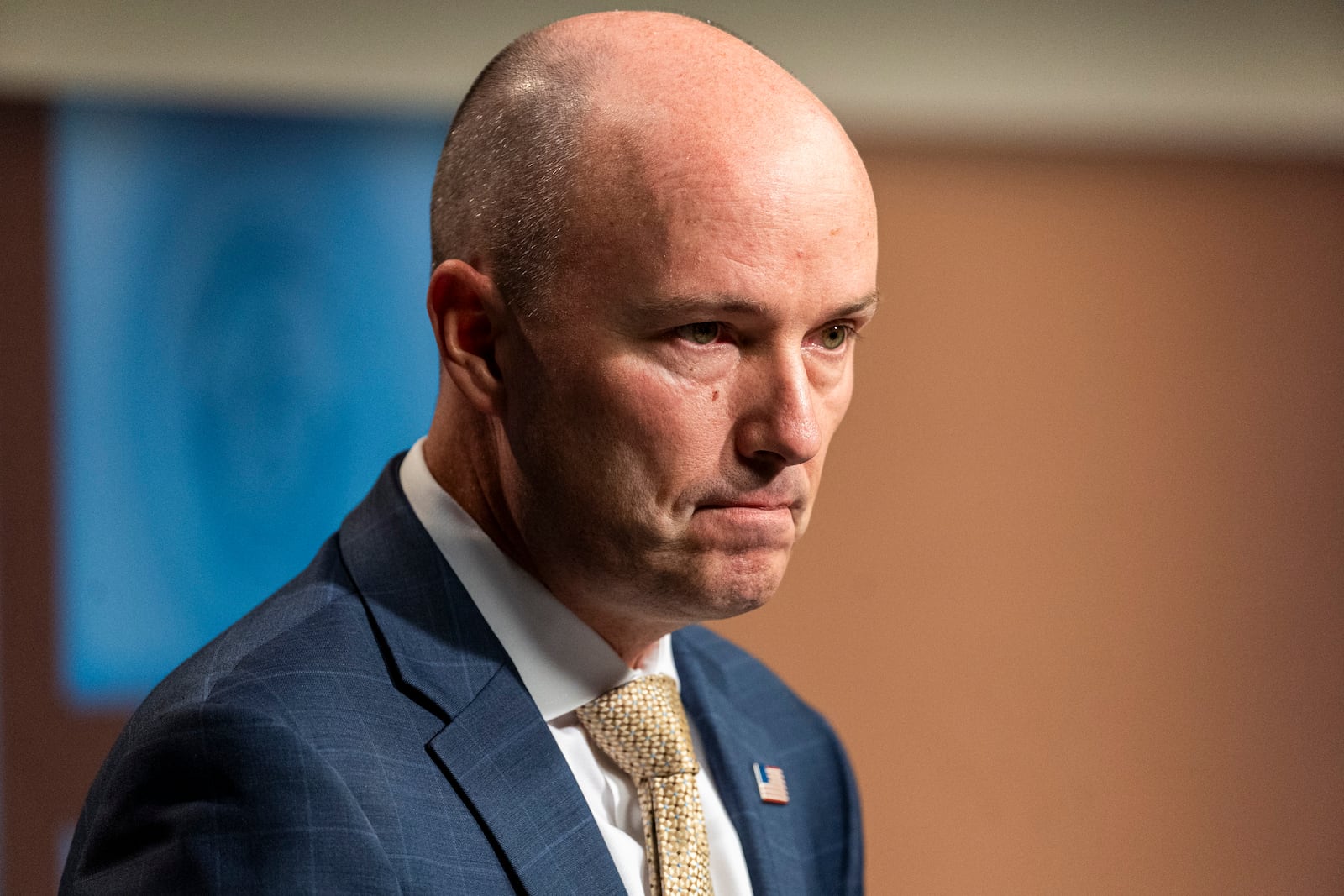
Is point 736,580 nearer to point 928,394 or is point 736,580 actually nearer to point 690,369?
point 690,369

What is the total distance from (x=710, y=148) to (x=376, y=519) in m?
0.48

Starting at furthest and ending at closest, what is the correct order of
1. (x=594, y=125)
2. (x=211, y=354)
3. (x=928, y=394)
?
(x=928, y=394)
(x=211, y=354)
(x=594, y=125)

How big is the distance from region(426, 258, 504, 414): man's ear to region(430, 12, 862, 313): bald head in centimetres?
3

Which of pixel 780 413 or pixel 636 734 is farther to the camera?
pixel 636 734

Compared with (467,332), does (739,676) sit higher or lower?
lower

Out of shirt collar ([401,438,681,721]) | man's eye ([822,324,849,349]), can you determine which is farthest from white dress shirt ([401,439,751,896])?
man's eye ([822,324,849,349])

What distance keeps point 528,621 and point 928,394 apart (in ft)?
6.97

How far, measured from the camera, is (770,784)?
1548 millimetres

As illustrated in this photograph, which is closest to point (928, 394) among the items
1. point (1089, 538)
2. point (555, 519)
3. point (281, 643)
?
point (1089, 538)

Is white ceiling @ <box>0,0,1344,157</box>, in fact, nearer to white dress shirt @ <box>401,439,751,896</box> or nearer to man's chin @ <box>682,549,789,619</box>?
white dress shirt @ <box>401,439,751,896</box>

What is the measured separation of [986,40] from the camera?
3.15 meters

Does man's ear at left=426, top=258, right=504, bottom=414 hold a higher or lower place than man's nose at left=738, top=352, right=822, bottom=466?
higher

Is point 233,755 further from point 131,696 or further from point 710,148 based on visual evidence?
point 131,696

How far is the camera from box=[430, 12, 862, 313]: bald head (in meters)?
1.19
